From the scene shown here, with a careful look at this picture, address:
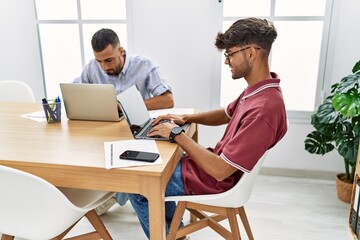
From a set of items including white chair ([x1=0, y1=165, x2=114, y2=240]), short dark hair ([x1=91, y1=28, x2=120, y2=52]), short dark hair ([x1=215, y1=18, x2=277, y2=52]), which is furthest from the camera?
short dark hair ([x1=91, y1=28, x2=120, y2=52])

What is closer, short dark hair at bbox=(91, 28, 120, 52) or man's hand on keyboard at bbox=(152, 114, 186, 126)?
man's hand on keyboard at bbox=(152, 114, 186, 126)

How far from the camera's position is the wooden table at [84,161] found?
125 centimetres

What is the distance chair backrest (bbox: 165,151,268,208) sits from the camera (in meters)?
1.43

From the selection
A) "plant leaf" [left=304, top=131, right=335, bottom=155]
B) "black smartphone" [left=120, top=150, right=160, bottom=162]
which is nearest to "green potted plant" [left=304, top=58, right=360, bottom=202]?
"plant leaf" [left=304, top=131, right=335, bottom=155]

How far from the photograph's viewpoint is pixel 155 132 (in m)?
1.53

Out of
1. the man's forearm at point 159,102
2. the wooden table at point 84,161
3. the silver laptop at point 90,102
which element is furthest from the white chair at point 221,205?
the man's forearm at point 159,102

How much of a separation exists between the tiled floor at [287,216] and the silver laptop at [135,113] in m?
0.77

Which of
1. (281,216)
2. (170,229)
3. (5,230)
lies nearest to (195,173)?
(170,229)

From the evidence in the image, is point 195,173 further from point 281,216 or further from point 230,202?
point 281,216

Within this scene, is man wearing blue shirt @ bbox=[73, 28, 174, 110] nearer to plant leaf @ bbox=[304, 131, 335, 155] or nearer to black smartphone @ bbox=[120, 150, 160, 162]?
black smartphone @ bbox=[120, 150, 160, 162]

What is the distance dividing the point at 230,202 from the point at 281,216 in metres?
0.91

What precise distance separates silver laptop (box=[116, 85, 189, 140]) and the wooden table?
0.17ft

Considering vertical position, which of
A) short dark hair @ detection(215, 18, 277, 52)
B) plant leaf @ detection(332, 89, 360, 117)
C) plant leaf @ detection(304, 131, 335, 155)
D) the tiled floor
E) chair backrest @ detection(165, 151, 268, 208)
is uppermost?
short dark hair @ detection(215, 18, 277, 52)

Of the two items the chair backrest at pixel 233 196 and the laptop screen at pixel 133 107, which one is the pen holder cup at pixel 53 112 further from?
the chair backrest at pixel 233 196
